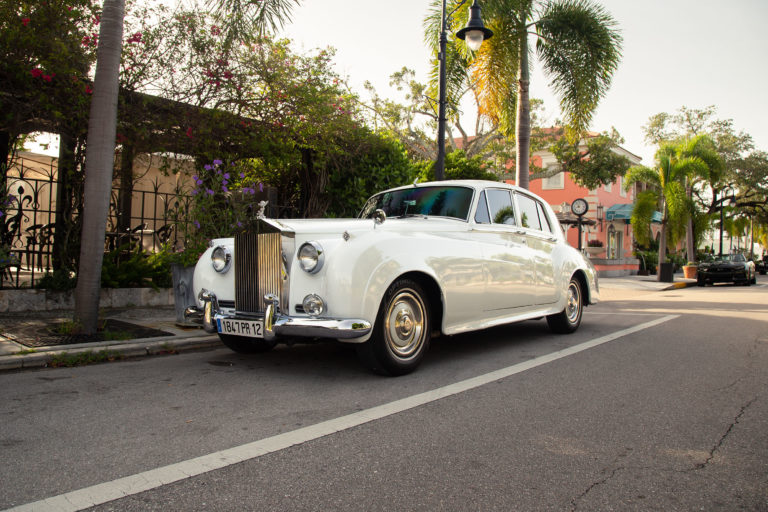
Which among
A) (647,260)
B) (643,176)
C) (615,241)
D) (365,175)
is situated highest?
(643,176)

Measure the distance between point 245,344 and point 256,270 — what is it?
120 centimetres

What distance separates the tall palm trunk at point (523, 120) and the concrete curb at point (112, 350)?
9287 millimetres

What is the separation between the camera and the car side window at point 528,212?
643cm

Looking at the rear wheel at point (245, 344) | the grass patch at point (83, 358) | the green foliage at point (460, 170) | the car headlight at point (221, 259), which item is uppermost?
the green foliage at point (460, 170)

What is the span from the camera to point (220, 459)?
2.72 m

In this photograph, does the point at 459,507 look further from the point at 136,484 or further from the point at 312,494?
the point at 136,484

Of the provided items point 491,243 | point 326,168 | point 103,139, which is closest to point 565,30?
point 326,168

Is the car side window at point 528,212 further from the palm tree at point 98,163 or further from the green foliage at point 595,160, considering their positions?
the green foliage at point 595,160

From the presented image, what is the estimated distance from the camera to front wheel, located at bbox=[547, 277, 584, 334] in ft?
23.1

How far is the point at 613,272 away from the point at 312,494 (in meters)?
26.5

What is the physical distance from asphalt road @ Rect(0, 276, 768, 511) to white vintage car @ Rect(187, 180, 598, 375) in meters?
0.41

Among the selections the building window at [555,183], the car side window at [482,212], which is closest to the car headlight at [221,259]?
the car side window at [482,212]

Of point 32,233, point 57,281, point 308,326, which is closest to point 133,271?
point 57,281

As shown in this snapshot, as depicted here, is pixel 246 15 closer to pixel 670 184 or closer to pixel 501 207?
pixel 501 207
